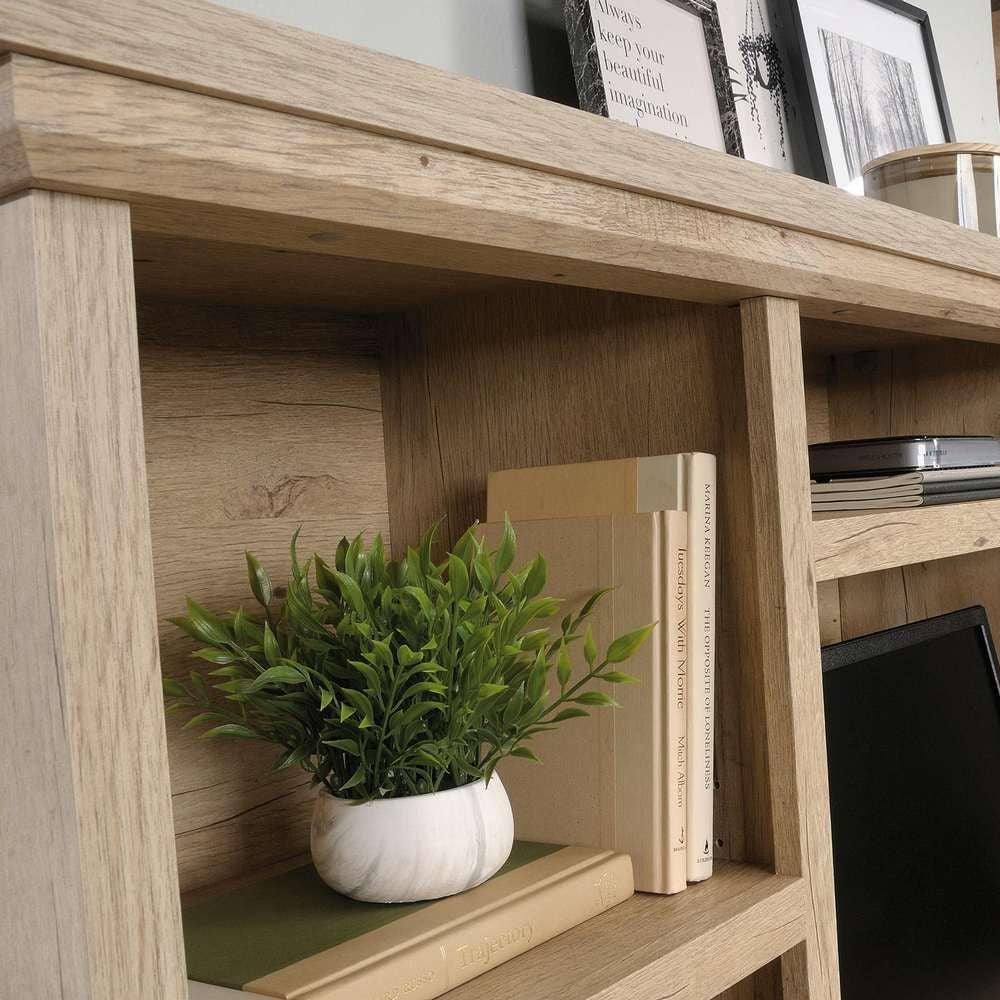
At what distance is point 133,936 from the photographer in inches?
16.6

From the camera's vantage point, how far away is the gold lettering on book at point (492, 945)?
2.12ft

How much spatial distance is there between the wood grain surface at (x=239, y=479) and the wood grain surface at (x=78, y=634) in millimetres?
A: 419

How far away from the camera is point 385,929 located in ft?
2.14

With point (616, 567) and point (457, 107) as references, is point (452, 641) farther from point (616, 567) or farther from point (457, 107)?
point (457, 107)

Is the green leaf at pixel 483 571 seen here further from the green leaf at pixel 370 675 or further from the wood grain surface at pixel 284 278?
the wood grain surface at pixel 284 278

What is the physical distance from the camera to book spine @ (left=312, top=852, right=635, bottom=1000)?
60cm

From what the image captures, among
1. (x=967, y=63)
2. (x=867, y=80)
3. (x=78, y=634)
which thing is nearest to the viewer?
(x=78, y=634)

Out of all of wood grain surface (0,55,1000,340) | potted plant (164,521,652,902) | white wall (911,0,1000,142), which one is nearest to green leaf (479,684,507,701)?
potted plant (164,521,652,902)

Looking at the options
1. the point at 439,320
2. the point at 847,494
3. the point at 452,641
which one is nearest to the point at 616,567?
the point at 452,641

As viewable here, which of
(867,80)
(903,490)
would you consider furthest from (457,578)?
(867,80)

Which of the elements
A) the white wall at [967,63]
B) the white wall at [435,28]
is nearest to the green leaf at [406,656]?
the white wall at [435,28]

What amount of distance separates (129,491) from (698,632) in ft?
1.50

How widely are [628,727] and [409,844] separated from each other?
0.18 meters

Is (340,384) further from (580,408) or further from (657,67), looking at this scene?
(657,67)
